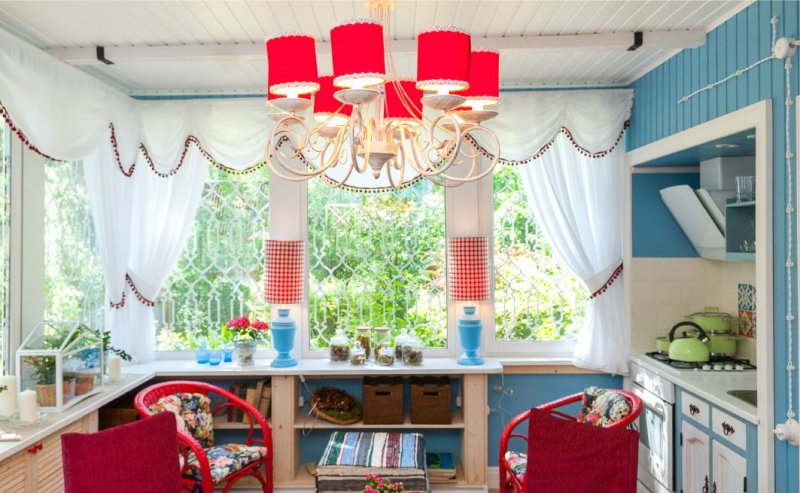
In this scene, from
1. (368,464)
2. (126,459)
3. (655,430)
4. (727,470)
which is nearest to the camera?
(126,459)

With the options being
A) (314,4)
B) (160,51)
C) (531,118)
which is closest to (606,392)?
(531,118)

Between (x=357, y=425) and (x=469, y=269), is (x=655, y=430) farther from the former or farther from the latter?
(x=357, y=425)

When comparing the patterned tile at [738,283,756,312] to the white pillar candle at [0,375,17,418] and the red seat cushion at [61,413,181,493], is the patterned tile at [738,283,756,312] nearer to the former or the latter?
the red seat cushion at [61,413,181,493]

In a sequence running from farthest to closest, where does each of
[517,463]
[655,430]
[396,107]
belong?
1. [655,430]
2. [517,463]
3. [396,107]

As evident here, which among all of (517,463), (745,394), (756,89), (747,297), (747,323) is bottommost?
(517,463)

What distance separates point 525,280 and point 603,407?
1.25 metres

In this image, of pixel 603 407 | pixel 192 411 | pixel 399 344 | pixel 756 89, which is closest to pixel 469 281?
pixel 399 344

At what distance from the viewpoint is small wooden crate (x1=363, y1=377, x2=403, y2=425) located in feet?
13.6

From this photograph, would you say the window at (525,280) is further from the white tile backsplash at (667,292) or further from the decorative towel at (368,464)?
the decorative towel at (368,464)

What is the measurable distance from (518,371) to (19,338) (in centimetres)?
310

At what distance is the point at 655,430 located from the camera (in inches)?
152

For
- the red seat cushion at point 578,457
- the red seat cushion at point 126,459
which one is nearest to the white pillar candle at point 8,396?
the red seat cushion at point 126,459

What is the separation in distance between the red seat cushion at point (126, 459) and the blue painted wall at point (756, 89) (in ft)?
8.96

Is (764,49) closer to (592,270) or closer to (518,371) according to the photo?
(592,270)
